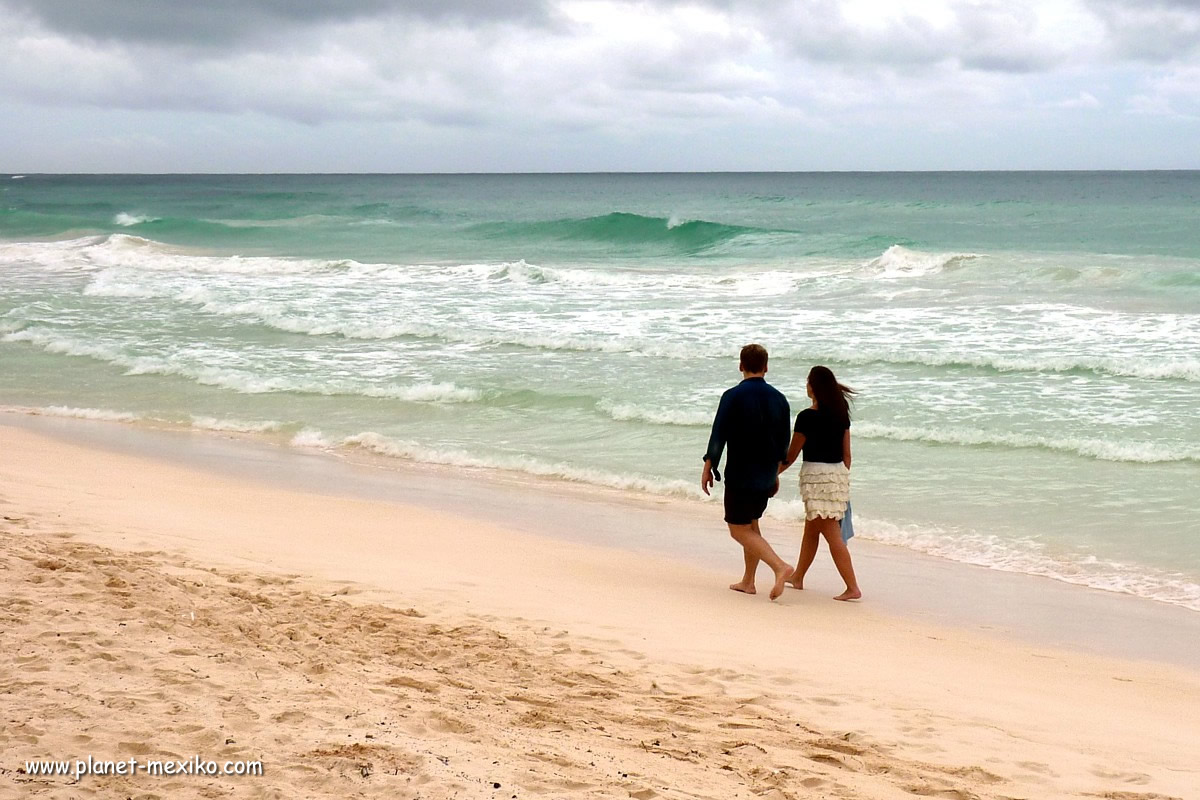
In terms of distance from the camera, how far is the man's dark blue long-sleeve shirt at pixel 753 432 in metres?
6.51

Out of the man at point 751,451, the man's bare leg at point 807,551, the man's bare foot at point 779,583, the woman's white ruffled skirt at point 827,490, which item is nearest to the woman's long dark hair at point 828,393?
the man at point 751,451

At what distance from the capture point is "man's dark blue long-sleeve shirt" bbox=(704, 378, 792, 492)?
651cm

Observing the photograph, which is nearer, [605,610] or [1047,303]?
[605,610]

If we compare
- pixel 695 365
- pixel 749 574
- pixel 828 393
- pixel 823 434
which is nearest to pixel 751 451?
pixel 823 434

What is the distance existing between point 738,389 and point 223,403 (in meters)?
8.93

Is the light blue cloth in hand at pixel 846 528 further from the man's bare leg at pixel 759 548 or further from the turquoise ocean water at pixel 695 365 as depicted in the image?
the turquoise ocean water at pixel 695 365

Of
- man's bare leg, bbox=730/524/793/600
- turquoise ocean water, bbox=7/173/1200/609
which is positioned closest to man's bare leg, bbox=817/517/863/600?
man's bare leg, bbox=730/524/793/600

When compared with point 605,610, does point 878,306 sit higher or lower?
higher

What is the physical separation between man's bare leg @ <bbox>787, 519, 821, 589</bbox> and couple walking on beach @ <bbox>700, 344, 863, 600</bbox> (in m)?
0.04

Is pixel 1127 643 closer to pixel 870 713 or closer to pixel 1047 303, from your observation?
pixel 870 713

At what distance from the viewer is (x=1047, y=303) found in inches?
814

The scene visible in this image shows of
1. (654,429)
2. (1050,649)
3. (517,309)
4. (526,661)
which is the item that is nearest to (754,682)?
(526,661)

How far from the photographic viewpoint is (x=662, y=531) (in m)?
8.45

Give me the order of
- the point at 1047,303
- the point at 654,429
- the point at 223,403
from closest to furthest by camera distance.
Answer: the point at 654,429 < the point at 223,403 < the point at 1047,303
